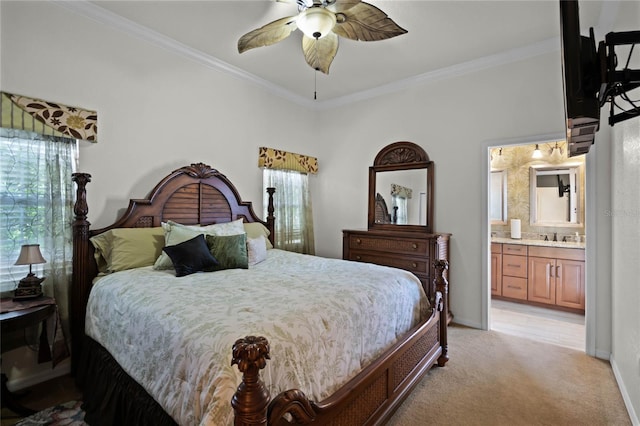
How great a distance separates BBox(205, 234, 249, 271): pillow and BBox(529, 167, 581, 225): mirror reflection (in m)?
4.27

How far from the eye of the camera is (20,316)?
1.85 meters

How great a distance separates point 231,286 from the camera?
1980 mm

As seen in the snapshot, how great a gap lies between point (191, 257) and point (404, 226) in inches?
99.9

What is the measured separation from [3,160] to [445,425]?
11.3ft

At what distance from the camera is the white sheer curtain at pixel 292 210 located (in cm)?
413

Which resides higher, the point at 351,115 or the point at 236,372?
the point at 351,115

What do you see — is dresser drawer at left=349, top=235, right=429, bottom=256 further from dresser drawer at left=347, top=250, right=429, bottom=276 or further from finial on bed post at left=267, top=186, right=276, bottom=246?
finial on bed post at left=267, top=186, right=276, bottom=246

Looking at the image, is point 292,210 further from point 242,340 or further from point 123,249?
point 242,340

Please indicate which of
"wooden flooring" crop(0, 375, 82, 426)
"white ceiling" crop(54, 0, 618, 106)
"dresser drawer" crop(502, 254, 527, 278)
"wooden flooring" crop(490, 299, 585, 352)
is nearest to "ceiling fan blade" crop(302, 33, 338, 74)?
"white ceiling" crop(54, 0, 618, 106)

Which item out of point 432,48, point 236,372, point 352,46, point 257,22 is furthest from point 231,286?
point 432,48

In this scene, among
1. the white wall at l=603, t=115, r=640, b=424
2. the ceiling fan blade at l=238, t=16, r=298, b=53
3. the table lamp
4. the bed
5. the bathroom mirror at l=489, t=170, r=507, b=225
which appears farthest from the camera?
the bathroom mirror at l=489, t=170, r=507, b=225

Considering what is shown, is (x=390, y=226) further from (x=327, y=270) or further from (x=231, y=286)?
(x=231, y=286)

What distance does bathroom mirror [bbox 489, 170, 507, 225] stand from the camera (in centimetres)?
476

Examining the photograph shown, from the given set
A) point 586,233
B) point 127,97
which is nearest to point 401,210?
point 586,233
